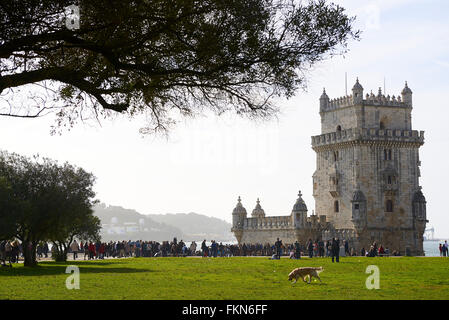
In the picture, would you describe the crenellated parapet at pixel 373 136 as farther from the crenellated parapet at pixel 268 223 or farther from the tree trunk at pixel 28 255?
the tree trunk at pixel 28 255

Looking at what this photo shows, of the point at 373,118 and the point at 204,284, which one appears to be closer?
the point at 204,284

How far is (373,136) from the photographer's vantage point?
68188 mm

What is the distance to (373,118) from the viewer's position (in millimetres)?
69562

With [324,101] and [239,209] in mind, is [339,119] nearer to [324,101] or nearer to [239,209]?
[324,101]

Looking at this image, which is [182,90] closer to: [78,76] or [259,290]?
[78,76]

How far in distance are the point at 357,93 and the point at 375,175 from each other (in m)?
7.98

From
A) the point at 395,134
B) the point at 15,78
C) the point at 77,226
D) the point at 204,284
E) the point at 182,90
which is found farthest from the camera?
the point at 395,134

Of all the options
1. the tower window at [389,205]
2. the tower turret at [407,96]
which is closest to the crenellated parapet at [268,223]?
the tower window at [389,205]

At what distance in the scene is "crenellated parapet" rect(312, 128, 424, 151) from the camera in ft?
223

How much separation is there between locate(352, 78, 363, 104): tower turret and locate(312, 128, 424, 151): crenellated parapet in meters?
3.03

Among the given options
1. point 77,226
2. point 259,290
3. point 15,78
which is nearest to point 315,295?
point 259,290
